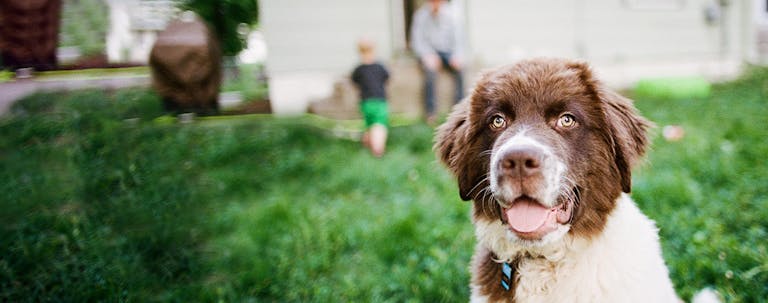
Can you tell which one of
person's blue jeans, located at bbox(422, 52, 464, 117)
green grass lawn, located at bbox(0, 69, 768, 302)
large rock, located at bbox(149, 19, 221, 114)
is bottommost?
green grass lawn, located at bbox(0, 69, 768, 302)

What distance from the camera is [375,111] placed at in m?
6.62

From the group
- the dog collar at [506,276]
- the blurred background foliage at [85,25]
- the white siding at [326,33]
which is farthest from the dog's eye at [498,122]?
the white siding at [326,33]

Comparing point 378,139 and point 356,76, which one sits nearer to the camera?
point 378,139

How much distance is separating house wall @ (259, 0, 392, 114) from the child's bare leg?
2734 millimetres

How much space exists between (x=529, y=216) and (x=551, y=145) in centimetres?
28

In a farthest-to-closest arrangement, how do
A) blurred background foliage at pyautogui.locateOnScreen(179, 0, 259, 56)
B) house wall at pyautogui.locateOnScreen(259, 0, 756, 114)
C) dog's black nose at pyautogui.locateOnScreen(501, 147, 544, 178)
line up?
house wall at pyautogui.locateOnScreen(259, 0, 756, 114), blurred background foliage at pyautogui.locateOnScreen(179, 0, 259, 56), dog's black nose at pyautogui.locateOnScreen(501, 147, 544, 178)

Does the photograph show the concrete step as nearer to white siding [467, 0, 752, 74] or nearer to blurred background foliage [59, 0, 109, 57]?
white siding [467, 0, 752, 74]

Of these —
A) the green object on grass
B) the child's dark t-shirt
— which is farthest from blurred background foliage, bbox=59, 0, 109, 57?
the green object on grass

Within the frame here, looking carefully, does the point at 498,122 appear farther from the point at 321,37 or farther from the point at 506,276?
the point at 321,37

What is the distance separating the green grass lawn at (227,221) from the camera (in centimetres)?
309

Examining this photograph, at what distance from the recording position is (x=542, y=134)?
2.20 metres

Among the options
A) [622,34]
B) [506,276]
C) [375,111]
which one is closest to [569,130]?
[506,276]

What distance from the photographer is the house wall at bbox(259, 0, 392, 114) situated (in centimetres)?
930

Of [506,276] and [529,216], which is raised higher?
[529,216]
